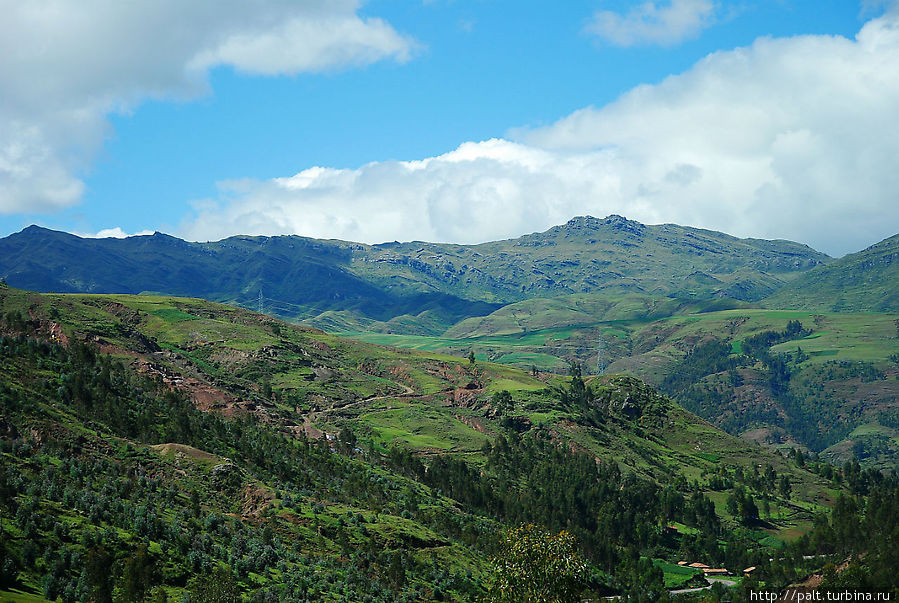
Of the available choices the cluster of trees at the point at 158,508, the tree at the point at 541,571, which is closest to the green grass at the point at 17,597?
the cluster of trees at the point at 158,508

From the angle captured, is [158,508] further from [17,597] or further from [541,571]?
[541,571]

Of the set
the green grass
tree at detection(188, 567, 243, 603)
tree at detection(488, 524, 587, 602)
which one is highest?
tree at detection(488, 524, 587, 602)

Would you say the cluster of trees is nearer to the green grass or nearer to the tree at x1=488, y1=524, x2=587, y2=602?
the green grass

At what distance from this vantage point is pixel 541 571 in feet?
225

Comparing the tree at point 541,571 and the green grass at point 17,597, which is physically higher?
the tree at point 541,571

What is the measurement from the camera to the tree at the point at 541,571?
68188 mm

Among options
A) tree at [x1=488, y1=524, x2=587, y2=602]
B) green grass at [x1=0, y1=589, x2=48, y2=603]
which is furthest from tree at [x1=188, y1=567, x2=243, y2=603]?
tree at [x1=488, y1=524, x2=587, y2=602]

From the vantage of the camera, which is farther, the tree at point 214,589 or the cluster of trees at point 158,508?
the cluster of trees at point 158,508

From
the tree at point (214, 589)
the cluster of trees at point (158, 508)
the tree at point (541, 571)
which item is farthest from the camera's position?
the cluster of trees at point (158, 508)

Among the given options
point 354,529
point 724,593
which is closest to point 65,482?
point 354,529

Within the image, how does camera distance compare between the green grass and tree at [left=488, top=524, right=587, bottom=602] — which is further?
the green grass

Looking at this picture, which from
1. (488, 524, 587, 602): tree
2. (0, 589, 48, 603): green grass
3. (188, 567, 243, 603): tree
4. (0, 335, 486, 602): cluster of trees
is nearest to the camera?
(488, 524, 587, 602): tree

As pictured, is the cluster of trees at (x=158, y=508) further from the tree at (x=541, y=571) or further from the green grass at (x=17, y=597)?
the tree at (x=541, y=571)

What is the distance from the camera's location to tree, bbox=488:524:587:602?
68.2 meters
